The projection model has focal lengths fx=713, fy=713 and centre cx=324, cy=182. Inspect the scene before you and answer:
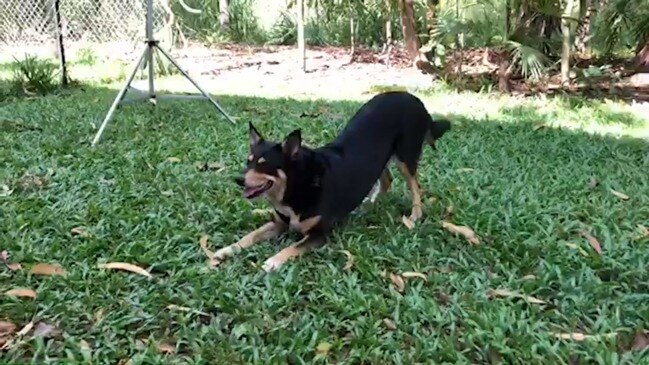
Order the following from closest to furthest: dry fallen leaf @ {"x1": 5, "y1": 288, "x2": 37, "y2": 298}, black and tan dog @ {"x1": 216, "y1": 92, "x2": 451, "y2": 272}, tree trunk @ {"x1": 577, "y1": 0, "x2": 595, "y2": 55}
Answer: dry fallen leaf @ {"x1": 5, "y1": 288, "x2": 37, "y2": 298} → black and tan dog @ {"x1": 216, "y1": 92, "x2": 451, "y2": 272} → tree trunk @ {"x1": 577, "y1": 0, "x2": 595, "y2": 55}

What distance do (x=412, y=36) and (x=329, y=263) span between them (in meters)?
7.01

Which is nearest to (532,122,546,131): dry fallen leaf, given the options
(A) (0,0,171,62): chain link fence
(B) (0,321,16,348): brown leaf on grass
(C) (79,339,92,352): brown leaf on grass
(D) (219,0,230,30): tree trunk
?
(C) (79,339,92,352): brown leaf on grass

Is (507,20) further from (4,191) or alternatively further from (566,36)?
(4,191)

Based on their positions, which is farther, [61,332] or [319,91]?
[319,91]

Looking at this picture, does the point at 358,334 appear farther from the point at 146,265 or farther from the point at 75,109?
the point at 75,109

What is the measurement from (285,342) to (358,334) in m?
0.28

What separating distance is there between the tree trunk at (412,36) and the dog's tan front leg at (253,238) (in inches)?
260

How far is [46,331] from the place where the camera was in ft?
8.58

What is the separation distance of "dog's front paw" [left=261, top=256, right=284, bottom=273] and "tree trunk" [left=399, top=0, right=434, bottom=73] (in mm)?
6949

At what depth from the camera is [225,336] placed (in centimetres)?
263

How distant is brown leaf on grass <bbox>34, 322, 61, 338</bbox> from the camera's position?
2598 millimetres

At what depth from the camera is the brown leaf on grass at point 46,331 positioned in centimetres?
260

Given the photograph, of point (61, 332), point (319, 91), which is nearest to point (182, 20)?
point (319, 91)

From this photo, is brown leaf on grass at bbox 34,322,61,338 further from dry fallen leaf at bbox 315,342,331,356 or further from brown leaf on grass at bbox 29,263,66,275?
dry fallen leaf at bbox 315,342,331,356
